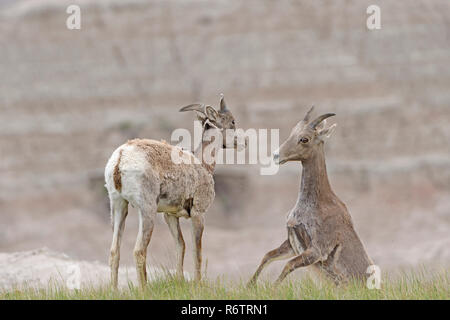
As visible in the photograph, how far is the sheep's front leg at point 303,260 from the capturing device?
29.8ft

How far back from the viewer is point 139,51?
4559 cm

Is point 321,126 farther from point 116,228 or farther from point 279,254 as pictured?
point 116,228

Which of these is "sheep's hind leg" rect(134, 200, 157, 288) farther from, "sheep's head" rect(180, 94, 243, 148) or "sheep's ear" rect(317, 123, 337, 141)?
"sheep's ear" rect(317, 123, 337, 141)

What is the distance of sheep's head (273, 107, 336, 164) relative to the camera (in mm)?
9664

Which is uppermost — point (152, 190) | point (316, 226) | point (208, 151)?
point (208, 151)

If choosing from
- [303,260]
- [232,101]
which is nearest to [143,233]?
[303,260]

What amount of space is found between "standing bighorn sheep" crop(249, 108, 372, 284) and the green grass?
10.5 inches

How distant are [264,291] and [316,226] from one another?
125 centimetres

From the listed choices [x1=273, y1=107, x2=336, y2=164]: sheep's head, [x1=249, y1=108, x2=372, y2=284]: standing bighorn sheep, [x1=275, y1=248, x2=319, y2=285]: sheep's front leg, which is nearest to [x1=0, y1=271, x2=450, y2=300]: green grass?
[x1=275, y1=248, x2=319, y2=285]: sheep's front leg

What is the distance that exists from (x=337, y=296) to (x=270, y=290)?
0.74m

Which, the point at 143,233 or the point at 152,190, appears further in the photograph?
the point at 152,190

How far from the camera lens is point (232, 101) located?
42938 mm

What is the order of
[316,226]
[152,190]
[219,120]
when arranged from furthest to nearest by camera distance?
[219,120]
[316,226]
[152,190]

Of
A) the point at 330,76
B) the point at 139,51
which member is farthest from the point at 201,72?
the point at 330,76
